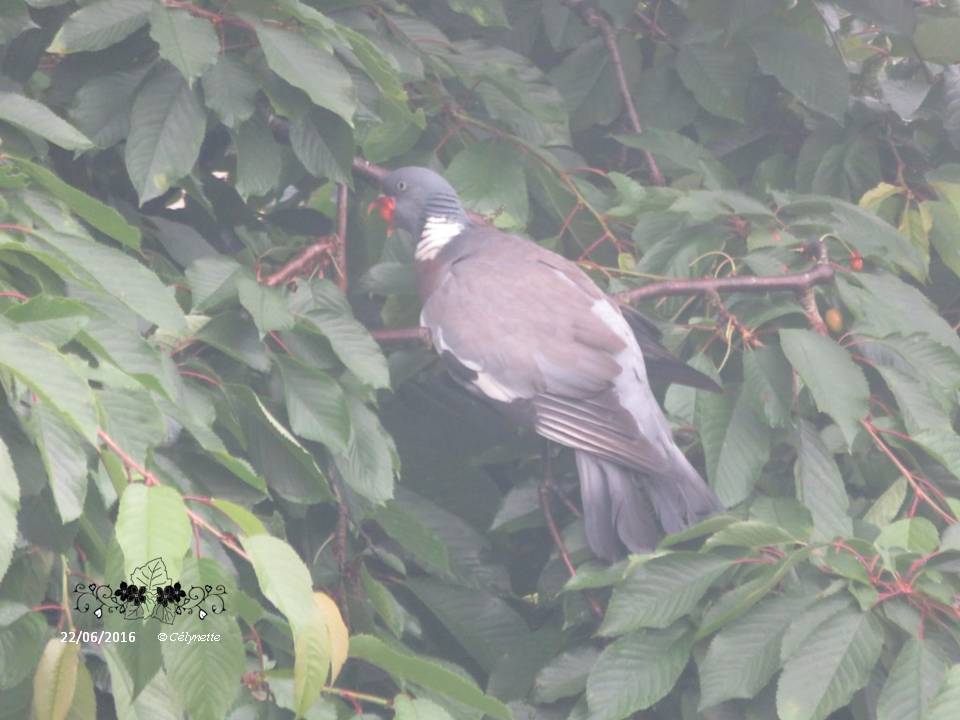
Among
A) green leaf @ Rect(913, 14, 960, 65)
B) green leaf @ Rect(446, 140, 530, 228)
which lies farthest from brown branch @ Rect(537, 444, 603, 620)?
green leaf @ Rect(913, 14, 960, 65)

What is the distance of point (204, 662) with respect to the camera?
1.38 meters

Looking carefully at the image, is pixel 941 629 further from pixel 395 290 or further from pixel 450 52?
pixel 450 52

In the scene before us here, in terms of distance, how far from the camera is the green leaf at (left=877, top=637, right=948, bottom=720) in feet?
5.97

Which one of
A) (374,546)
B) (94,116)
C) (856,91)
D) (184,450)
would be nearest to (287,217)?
(94,116)

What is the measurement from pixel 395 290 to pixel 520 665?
851 millimetres

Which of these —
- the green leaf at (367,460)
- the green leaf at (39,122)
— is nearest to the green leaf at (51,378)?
the green leaf at (39,122)

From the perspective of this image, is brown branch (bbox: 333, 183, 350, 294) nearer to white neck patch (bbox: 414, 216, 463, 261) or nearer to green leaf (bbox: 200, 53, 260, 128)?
white neck patch (bbox: 414, 216, 463, 261)

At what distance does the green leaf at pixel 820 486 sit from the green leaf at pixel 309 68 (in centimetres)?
95

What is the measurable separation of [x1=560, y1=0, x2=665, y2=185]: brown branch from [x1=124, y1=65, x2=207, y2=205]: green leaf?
3.98 feet

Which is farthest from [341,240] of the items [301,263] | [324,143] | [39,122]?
[39,122]

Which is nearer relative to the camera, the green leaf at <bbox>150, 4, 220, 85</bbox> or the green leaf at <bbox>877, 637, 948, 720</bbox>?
the green leaf at <bbox>877, 637, 948, 720</bbox>

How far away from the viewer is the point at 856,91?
3.35m

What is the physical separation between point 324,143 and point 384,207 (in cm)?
64

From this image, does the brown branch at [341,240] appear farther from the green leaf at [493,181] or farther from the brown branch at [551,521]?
the brown branch at [551,521]
